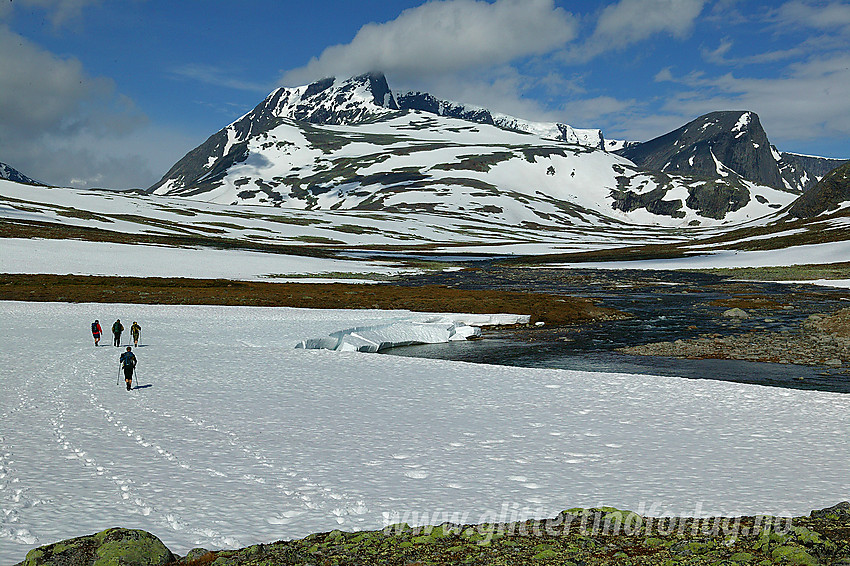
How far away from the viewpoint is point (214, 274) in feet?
251

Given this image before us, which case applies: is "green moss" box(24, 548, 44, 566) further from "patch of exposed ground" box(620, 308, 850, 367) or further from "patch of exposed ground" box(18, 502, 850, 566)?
"patch of exposed ground" box(620, 308, 850, 367)

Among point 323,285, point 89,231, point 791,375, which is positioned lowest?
point 791,375

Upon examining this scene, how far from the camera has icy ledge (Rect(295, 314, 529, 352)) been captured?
3644 cm

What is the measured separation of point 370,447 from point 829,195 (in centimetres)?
21575

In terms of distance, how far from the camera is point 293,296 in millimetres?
58531

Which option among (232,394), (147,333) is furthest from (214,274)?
(232,394)

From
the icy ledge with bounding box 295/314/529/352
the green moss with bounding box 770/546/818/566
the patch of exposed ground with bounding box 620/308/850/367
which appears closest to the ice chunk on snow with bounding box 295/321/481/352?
the icy ledge with bounding box 295/314/529/352

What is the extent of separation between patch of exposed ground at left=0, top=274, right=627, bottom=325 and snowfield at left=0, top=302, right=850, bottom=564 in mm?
22920

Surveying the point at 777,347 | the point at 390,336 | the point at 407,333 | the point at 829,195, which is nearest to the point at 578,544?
the point at 777,347

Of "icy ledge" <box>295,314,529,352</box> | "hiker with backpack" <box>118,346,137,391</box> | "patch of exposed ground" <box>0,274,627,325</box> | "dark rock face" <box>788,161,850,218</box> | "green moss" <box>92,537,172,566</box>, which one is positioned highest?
"dark rock face" <box>788,161,850,218</box>

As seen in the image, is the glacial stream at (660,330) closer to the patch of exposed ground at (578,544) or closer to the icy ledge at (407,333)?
the icy ledge at (407,333)

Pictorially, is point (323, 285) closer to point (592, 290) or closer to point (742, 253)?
point (592, 290)

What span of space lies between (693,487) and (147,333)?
3305 cm

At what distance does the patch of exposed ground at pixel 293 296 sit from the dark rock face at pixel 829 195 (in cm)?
16839
